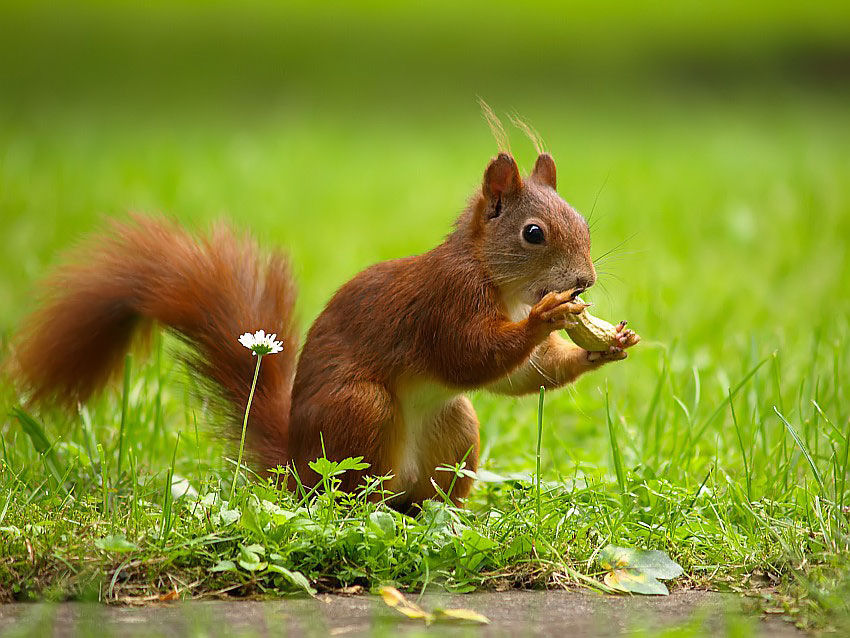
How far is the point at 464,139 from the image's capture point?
9594 mm

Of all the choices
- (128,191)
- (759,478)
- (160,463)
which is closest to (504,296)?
(759,478)

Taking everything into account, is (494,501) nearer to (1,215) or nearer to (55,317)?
(55,317)

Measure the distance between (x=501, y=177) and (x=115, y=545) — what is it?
3.53 feet

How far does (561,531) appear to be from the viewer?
2.16 metres

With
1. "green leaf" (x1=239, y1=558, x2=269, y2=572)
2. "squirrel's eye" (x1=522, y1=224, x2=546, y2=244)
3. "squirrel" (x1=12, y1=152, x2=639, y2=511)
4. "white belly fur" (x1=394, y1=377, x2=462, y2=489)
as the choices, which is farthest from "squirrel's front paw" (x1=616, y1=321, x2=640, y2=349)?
"green leaf" (x1=239, y1=558, x2=269, y2=572)

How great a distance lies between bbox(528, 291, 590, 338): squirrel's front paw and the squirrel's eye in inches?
6.4

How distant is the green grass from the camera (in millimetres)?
2008

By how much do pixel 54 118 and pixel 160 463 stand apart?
698 centimetres

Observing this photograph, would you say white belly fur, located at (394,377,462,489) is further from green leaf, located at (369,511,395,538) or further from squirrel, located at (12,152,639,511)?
green leaf, located at (369,511,395,538)

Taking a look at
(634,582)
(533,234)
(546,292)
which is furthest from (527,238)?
(634,582)

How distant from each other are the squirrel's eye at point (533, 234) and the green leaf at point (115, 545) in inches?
38.8

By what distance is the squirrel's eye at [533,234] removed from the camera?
2381 mm

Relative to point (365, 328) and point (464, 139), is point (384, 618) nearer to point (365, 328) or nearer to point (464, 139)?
point (365, 328)

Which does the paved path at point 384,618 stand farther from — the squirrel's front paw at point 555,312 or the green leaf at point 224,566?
the squirrel's front paw at point 555,312
